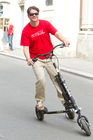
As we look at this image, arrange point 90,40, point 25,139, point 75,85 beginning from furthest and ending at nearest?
1. point 90,40
2. point 75,85
3. point 25,139

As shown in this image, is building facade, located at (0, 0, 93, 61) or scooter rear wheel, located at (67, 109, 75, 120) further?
building facade, located at (0, 0, 93, 61)

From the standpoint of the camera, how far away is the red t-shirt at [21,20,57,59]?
546 cm

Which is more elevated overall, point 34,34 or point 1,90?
point 34,34

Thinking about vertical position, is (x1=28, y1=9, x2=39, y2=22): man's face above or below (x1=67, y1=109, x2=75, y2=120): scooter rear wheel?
above

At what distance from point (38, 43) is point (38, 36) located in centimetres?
11

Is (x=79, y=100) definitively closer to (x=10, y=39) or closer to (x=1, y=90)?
(x=1, y=90)

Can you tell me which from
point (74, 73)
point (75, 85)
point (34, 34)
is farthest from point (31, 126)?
point (74, 73)

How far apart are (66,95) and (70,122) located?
60cm

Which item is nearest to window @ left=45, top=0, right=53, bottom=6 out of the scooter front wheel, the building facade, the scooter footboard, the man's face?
the building facade

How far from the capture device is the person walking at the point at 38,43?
5410mm

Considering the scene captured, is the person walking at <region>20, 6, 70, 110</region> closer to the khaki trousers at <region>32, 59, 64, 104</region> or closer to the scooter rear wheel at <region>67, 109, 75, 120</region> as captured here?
the khaki trousers at <region>32, 59, 64, 104</region>

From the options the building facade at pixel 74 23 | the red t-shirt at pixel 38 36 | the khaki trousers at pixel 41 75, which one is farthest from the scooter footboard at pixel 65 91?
the building facade at pixel 74 23

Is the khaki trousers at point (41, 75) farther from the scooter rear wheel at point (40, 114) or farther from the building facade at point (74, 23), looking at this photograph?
the building facade at point (74, 23)

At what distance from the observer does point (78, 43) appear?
16703mm
